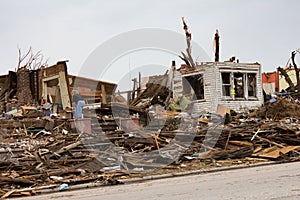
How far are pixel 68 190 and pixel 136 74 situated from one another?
18.3 meters

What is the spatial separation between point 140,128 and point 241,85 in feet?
35.8

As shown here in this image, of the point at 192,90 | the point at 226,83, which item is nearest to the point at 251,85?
the point at 226,83

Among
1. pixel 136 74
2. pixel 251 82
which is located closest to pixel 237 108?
pixel 251 82

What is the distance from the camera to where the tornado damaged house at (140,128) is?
11.3 m

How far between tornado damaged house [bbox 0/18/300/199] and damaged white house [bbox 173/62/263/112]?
6 cm

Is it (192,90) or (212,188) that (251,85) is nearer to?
(192,90)

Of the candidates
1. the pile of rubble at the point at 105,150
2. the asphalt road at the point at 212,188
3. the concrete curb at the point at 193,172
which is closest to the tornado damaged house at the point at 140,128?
the pile of rubble at the point at 105,150

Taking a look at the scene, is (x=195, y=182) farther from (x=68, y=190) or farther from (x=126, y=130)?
(x=126, y=130)

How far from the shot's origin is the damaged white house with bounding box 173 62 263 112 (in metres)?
24.0

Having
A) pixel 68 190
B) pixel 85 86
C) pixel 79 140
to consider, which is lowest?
pixel 68 190

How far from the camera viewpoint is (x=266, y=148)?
1395 cm

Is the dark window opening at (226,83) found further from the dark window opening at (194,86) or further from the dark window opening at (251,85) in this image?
the dark window opening at (251,85)

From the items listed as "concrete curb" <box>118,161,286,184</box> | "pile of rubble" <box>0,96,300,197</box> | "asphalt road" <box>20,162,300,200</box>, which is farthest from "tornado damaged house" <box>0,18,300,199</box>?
"asphalt road" <box>20,162,300,200</box>

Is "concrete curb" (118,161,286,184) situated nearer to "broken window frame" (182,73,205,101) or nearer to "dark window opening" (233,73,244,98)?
"broken window frame" (182,73,205,101)
